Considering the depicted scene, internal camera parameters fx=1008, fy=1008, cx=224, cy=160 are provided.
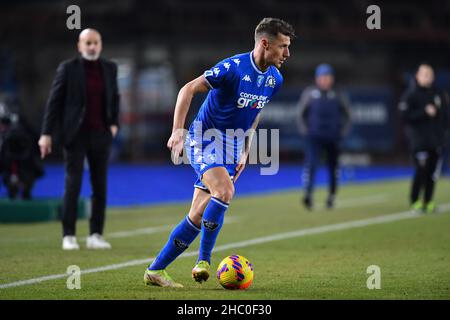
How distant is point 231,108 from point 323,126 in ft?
28.5

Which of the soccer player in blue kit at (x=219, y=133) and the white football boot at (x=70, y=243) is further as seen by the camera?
the white football boot at (x=70, y=243)

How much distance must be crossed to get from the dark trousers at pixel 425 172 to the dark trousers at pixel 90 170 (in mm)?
6316

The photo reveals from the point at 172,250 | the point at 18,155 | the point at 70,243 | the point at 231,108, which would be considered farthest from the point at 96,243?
the point at 18,155

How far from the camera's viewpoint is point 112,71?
425 inches

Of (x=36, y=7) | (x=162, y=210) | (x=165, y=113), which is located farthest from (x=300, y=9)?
(x=162, y=210)

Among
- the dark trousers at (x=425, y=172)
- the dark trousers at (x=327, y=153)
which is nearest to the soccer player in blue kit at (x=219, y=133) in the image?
the dark trousers at (x=425, y=172)

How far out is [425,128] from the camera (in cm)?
1540

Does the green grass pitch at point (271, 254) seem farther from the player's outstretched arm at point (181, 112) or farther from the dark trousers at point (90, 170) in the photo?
the player's outstretched arm at point (181, 112)

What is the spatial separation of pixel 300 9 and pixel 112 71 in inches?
998

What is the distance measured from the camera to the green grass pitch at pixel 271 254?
295 inches

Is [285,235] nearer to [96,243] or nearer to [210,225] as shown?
[96,243]

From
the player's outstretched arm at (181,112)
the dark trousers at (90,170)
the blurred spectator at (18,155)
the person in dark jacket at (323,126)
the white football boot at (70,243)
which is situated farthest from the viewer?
the person in dark jacket at (323,126)
